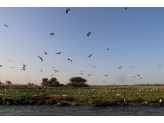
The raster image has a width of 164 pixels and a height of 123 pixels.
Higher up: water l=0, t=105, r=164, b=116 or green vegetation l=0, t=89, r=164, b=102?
green vegetation l=0, t=89, r=164, b=102

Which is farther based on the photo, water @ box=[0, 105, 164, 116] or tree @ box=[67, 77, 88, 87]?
tree @ box=[67, 77, 88, 87]

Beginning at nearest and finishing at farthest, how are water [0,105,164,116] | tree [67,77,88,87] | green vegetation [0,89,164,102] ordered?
water [0,105,164,116] → green vegetation [0,89,164,102] → tree [67,77,88,87]

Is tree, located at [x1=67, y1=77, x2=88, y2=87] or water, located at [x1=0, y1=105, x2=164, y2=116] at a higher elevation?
tree, located at [x1=67, y1=77, x2=88, y2=87]

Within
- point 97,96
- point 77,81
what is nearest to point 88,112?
point 97,96

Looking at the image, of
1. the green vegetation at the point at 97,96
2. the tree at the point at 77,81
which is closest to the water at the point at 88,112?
the green vegetation at the point at 97,96

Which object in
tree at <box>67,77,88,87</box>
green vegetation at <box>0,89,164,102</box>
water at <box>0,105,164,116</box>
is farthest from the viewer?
tree at <box>67,77,88,87</box>

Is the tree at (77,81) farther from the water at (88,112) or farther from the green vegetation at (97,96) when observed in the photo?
the water at (88,112)

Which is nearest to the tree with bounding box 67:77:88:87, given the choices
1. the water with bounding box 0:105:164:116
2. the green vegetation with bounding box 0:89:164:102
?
the green vegetation with bounding box 0:89:164:102

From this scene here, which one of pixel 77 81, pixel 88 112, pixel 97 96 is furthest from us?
pixel 77 81

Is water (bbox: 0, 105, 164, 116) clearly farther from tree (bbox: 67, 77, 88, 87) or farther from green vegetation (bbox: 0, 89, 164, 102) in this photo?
tree (bbox: 67, 77, 88, 87)

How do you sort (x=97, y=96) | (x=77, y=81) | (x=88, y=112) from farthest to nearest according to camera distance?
1. (x=77, y=81)
2. (x=97, y=96)
3. (x=88, y=112)

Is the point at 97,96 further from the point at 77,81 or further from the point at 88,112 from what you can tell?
the point at 77,81
